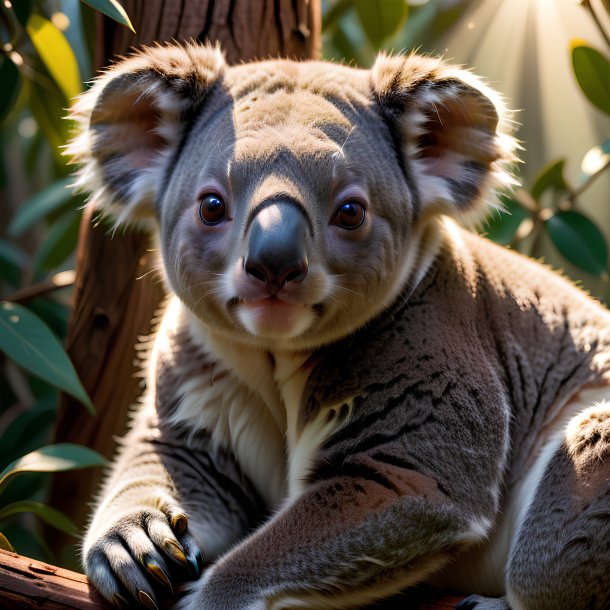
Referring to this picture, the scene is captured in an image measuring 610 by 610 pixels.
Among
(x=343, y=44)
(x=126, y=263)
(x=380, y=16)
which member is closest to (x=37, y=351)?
(x=126, y=263)

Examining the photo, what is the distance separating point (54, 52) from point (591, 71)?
2.07 metres

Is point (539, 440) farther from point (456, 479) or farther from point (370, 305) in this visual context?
point (370, 305)

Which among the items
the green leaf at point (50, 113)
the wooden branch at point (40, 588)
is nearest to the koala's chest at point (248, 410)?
the wooden branch at point (40, 588)

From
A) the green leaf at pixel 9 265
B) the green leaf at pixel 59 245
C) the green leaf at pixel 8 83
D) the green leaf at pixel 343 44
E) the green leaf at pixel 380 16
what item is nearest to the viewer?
the green leaf at pixel 380 16

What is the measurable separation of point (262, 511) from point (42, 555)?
1562mm

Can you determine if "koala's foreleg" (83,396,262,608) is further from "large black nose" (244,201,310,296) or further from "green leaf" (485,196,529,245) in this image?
"green leaf" (485,196,529,245)

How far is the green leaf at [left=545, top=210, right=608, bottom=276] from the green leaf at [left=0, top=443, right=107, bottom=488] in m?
2.02

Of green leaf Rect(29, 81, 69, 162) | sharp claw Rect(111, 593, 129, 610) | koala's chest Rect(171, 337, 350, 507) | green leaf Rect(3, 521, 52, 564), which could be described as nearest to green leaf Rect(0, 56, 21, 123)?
green leaf Rect(29, 81, 69, 162)

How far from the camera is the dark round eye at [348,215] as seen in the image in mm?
2219

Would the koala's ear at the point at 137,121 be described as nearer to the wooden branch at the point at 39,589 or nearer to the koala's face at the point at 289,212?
Result: the koala's face at the point at 289,212

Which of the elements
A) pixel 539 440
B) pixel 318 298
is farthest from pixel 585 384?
pixel 318 298

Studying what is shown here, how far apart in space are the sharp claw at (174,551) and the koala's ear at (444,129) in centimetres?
113

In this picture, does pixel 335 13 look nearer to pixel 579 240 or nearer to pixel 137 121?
pixel 579 240

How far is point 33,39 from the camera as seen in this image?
11.5 feet
